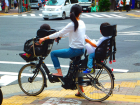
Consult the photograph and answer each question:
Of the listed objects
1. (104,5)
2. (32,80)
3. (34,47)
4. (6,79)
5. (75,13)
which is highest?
(75,13)

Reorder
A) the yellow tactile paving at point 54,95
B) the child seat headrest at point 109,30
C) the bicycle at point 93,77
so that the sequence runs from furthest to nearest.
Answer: the yellow tactile paving at point 54,95
the bicycle at point 93,77
the child seat headrest at point 109,30

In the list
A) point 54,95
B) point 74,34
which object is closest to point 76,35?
point 74,34

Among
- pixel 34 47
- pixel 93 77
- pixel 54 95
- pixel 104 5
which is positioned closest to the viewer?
Answer: pixel 93 77

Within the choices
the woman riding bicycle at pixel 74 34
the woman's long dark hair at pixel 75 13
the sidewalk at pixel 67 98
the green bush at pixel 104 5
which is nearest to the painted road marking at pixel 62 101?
the sidewalk at pixel 67 98

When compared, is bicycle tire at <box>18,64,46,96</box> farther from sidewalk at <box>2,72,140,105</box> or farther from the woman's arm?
the woman's arm

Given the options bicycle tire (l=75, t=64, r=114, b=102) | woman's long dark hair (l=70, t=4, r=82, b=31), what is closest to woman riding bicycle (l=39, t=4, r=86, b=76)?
woman's long dark hair (l=70, t=4, r=82, b=31)

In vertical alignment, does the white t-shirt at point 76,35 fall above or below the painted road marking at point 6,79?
above

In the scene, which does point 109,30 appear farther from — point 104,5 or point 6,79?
point 104,5

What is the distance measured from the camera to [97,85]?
525 centimetres

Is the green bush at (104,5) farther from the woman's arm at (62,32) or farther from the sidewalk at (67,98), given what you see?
the woman's arm at (62,32)

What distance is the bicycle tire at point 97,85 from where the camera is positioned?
5094mm

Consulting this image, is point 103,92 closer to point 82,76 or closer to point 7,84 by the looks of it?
point 82,76

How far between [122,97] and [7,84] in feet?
10.7

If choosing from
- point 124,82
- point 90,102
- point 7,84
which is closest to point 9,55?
point 7,84
